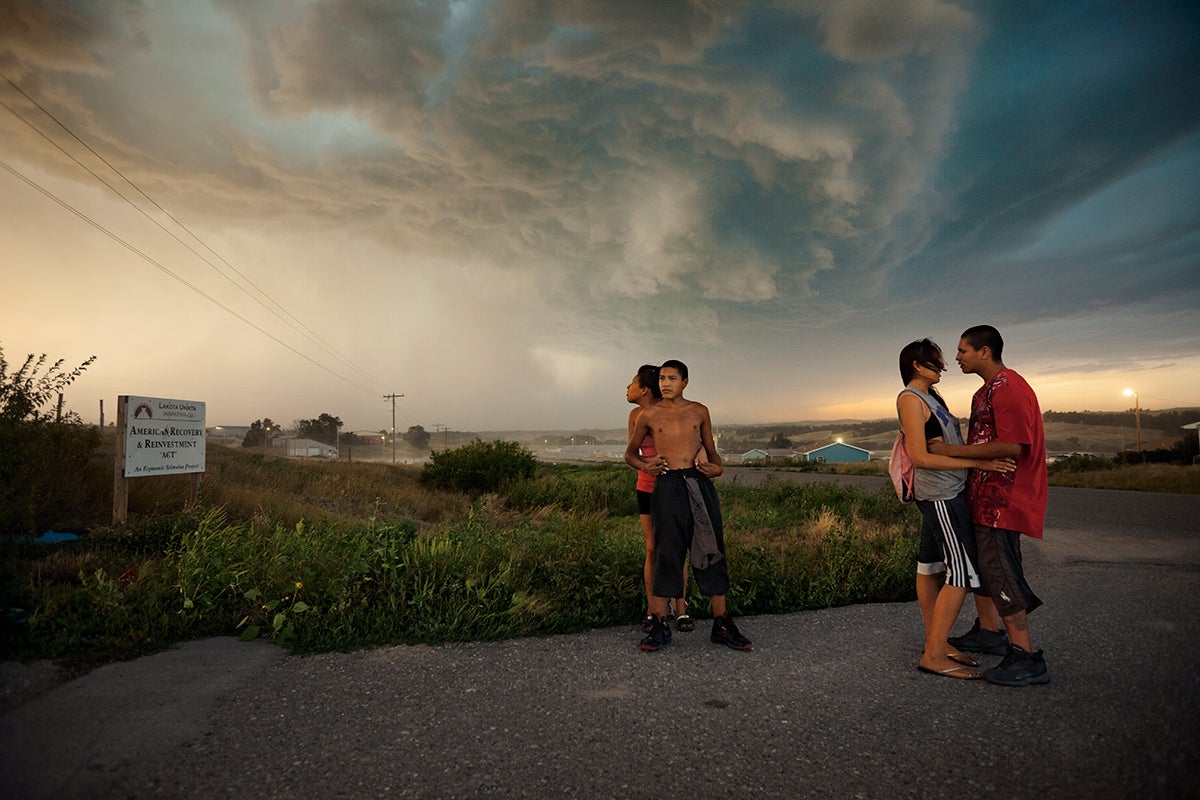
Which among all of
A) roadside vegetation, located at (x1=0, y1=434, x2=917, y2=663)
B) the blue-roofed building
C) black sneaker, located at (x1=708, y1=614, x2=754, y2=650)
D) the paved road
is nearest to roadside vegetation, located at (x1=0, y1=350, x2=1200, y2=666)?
roadside vegetation, located at (x1=0, y1=434, x2=917, y2=663)

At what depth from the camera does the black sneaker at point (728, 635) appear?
439 centimetres

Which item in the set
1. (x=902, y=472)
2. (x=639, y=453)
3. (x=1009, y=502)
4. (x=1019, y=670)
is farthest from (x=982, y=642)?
(x=639, y=453)

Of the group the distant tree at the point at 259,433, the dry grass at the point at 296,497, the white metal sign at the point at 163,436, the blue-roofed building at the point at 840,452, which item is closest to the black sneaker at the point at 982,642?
the dry grass at the point at 296,497

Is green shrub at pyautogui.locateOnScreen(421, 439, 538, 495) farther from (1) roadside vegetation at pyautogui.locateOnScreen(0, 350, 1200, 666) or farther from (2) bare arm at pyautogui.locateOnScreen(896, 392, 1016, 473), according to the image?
(2) bare arm at pyautogui.locateOnScreen(896, 392, 1016, 473)

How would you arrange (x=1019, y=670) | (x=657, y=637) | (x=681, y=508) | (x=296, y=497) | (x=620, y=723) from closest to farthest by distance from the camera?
(x=620, y=723), (x=1019, y=670), (x=657, y=637), (x=681, y=508), (x=296, y=497)

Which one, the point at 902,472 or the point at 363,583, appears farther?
the point at 363,583

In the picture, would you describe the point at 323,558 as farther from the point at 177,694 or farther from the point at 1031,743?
the point at 1031,743

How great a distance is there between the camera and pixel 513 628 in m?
4.69

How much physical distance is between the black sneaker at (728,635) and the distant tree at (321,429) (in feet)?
516

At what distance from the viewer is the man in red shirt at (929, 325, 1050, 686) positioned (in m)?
3.69

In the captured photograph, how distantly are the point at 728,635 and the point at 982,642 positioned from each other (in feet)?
5.49

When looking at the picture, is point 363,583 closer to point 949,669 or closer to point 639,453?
point 639,453

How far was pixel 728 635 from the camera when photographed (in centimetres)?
446

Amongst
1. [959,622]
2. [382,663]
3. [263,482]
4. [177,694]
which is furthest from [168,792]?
[263,482]
